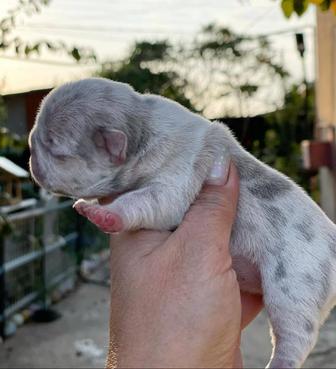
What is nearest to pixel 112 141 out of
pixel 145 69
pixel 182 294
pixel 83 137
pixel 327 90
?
pixel 83 137

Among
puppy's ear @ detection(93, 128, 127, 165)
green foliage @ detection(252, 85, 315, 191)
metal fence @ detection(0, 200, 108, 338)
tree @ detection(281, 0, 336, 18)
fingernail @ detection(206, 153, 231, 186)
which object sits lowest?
metal fence @ detection(0, 200, 108, 338)

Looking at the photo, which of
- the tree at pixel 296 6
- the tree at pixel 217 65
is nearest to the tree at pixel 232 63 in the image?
the tree at pixel 217 65

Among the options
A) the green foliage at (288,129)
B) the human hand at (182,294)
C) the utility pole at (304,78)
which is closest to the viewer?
the human hand at (182,294)

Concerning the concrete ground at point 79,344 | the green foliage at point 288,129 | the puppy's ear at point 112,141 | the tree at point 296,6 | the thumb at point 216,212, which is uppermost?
the tree at point 296,6

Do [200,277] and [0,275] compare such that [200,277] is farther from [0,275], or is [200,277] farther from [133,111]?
[0,275]

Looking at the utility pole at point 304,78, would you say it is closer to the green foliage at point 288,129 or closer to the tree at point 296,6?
the green foliage at point 288,129

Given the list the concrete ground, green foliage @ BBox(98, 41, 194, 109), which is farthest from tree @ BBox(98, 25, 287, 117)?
the concrete ground

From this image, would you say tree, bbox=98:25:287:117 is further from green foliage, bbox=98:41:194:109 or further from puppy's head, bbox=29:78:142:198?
puppy's head, bbox=29:78:142:198

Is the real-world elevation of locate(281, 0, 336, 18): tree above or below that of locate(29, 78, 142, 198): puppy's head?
above
